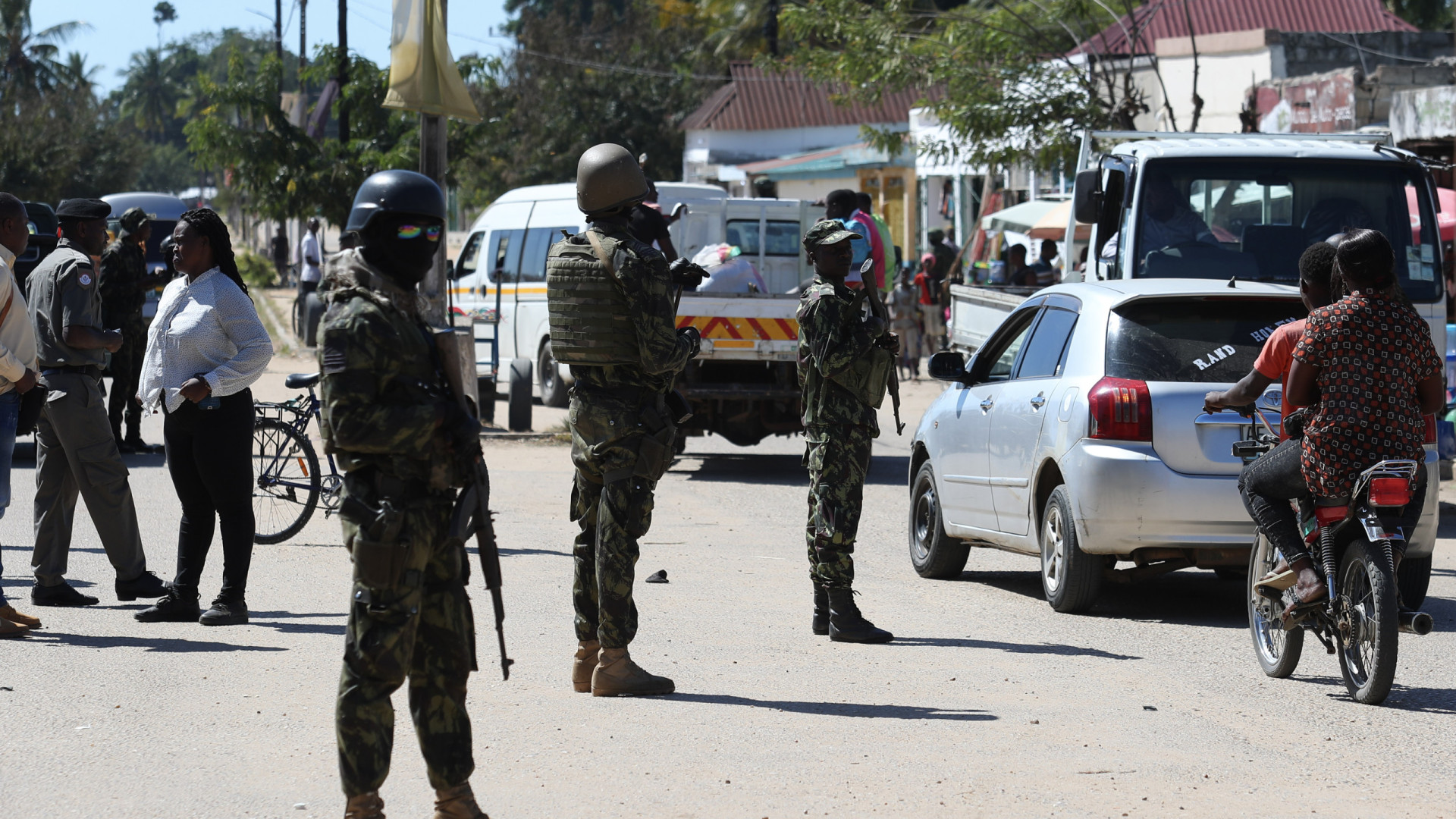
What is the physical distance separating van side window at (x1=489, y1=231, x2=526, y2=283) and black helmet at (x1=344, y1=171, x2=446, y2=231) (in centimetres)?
1404

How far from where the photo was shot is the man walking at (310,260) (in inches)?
1054

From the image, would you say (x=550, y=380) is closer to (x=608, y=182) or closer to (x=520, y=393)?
(x=520, y=393)

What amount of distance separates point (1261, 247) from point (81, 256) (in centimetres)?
A: 726

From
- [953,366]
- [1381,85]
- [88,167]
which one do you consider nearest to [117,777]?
[953,366]

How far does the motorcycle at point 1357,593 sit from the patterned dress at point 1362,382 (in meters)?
0.08

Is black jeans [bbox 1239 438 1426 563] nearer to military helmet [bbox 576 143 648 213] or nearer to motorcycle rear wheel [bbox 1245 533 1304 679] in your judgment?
motorcycle rear wheel [bbox 1245 533 1304 679]

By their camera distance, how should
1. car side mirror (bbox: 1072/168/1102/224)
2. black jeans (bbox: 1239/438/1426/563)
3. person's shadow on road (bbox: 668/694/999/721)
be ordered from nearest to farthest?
person's shadow on road (bbox: 668/694/999/721) → black jeans (bbox: 1239/438/1426/563) → car side mirror (bbox: 1072/168/1102/224)

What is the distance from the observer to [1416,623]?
6.02 meters

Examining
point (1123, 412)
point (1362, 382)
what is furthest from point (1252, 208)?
point (1362, 382)

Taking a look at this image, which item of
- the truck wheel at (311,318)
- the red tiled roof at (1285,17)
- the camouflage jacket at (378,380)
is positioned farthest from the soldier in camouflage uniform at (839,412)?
the red tiled roof at (1285,17)

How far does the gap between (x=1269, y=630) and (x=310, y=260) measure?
22.7 m

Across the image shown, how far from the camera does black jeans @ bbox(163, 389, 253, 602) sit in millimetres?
7383

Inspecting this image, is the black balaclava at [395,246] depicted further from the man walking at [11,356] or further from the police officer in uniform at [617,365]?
the man walking at [11,356]

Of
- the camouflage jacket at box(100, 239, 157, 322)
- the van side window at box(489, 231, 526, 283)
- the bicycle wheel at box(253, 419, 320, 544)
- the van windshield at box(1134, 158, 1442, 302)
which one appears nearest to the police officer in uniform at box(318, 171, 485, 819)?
the bicycle wheel at box(253, 419, 320, 544)
